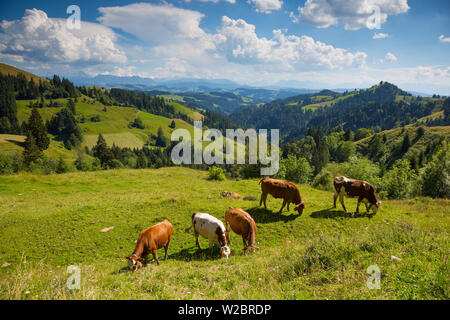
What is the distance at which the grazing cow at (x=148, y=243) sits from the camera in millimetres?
9843

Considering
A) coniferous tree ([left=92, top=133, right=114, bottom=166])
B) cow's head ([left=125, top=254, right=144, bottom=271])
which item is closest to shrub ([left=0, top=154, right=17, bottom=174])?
coniferous tree ([left=92, top=133, right=114, bottom=166])

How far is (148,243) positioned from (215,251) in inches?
162

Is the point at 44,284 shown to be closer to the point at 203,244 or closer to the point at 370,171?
the point at 203,244

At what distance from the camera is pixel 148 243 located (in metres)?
10.8

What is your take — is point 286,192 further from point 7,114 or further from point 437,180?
point 7,114

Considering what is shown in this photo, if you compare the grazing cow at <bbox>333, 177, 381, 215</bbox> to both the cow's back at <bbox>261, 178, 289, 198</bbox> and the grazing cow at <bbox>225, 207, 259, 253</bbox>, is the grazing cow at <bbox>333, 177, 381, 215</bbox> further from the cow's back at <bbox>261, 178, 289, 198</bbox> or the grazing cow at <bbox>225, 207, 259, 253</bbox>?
the grazing cow at <bbox>225, 207, 259, 253</bbox>

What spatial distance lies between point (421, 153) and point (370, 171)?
211 ft

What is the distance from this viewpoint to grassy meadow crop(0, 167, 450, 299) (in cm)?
598

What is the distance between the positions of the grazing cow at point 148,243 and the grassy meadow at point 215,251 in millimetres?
573

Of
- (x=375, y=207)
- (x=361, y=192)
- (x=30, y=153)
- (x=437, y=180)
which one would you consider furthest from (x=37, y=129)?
(x=437, y=180)

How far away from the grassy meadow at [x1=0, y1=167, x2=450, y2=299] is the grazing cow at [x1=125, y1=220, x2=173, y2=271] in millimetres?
573
